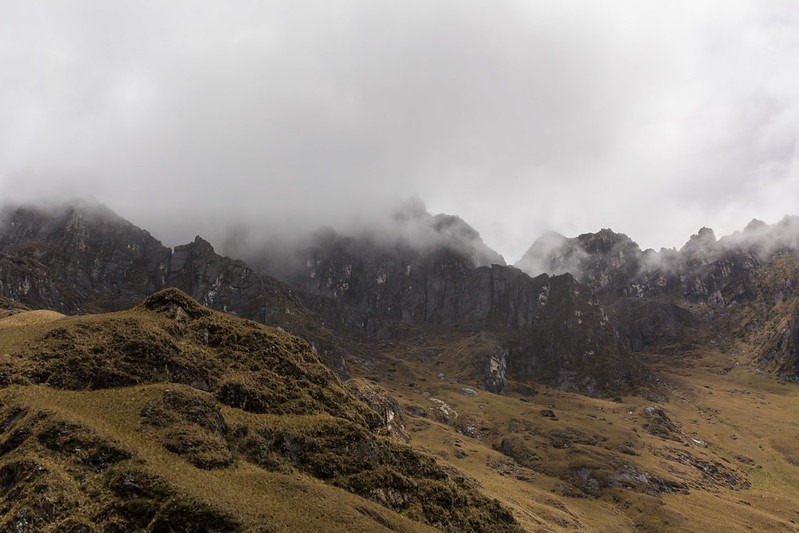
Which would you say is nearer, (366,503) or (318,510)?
(318,510)

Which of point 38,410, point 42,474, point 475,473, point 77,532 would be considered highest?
point 38,410

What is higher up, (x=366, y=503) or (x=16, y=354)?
(x=16, y=354)

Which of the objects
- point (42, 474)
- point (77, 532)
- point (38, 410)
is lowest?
point (77, 532)

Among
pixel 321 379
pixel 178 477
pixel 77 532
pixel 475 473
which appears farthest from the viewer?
pixel 475 473

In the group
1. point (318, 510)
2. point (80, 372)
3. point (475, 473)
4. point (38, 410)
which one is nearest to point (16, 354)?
point (80, 372)

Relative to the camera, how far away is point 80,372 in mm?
76062

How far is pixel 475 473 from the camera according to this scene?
631 feet

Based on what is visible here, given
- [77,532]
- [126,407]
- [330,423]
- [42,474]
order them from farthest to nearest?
[330,423] → [126,407] → [42,474] → [77,532]

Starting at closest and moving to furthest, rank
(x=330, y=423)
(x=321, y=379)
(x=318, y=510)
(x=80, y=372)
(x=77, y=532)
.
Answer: (x=77, y=532), (x=318, y=510), (x=80, y=372), (x=330, y=423), (x=321, y=379)

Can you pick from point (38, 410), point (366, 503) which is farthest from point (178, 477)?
point (366, 503)

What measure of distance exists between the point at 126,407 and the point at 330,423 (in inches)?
1226

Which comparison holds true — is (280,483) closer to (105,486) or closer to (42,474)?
(105,486)

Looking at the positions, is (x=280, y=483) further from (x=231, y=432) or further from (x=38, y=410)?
(x=38, y=410)

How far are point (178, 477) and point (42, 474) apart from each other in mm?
13653
